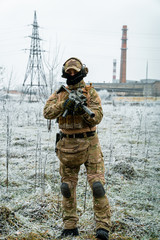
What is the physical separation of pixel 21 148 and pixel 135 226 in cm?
377

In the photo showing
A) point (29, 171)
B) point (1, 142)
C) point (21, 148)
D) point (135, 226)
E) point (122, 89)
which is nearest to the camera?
point (135, 226)

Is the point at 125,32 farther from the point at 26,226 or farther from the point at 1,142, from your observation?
the point at 26,226

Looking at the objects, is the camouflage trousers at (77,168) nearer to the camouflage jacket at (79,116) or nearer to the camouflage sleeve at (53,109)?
the camouflage jacket at (79,116)

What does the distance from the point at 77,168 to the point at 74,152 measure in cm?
24

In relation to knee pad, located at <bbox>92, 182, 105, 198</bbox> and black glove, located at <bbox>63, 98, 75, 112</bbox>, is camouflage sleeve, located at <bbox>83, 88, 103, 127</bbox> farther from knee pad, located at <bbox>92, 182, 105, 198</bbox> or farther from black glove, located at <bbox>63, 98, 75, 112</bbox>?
knee pad, located at <bbox>92, 182, 105, 198</bbox>

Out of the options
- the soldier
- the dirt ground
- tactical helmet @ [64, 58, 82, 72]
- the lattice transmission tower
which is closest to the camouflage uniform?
the soldier

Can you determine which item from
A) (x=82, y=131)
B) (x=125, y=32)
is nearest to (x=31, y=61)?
(x=82, y=131)

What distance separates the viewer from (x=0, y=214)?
2.47 m

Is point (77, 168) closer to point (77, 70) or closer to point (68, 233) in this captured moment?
point (68, 233)

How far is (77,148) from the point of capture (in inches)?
90.4

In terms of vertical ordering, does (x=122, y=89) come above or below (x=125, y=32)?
below

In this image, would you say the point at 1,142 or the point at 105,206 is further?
the point at 1,142

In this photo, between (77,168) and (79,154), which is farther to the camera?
(77,168)

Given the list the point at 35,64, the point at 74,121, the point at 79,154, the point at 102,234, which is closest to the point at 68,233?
the point at 102,234
